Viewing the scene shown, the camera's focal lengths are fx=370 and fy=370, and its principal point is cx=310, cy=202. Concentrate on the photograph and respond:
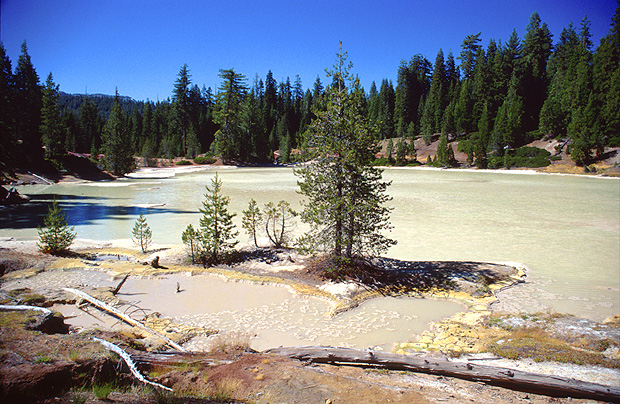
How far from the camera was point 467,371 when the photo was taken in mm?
4797

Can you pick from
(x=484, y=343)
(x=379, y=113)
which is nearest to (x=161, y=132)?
(x=379, y=113)

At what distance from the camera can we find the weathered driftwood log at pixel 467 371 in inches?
170

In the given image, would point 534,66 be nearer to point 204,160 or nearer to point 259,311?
point 204,160

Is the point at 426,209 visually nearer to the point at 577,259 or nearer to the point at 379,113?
the point at 577,259

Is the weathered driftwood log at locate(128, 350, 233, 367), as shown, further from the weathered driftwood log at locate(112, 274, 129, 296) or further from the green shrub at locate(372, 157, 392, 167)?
the green shrub at locate(372, 157, 392, 167)

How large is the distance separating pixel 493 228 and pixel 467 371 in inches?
602

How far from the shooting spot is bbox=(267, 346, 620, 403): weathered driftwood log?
170 inches

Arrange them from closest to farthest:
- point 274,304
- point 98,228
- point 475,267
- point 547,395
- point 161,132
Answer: point 547,395
point 274,304
point 475,267
point 98,228
point 161,132

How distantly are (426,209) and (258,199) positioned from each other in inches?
473

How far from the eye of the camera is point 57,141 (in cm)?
4634

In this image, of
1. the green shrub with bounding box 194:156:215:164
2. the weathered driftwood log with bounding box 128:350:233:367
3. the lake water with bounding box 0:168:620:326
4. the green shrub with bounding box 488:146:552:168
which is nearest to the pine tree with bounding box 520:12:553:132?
the green shrub with bounding box 488:146:552:168

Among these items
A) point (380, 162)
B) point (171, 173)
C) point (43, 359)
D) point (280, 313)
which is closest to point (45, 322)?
point (43, 359)

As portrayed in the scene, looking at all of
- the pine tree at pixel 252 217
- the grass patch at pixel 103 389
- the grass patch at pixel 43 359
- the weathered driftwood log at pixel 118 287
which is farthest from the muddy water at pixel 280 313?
the grass patch at pixel 43 359

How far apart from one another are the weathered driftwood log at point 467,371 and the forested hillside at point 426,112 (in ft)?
146
